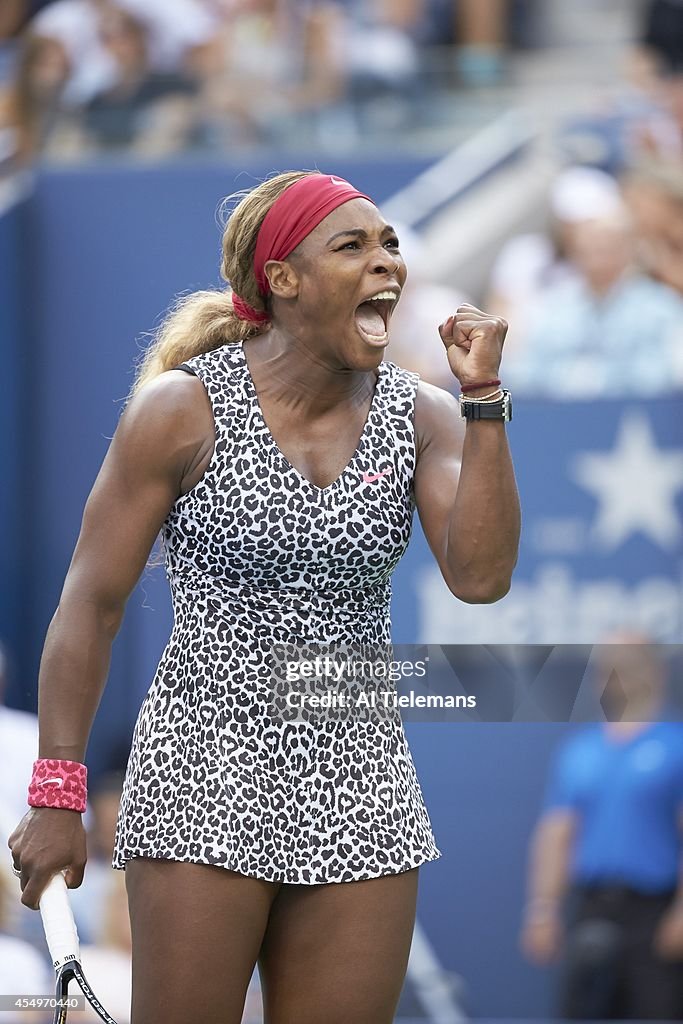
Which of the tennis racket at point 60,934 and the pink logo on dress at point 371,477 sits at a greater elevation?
the pink logo on dress at point 371,477

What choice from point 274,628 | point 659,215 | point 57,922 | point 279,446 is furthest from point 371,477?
point 659,215

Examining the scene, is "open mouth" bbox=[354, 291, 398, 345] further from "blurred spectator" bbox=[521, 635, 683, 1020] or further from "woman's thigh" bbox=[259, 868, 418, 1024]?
"blurred spectator" bbox=[521, 635, 683, 1020]

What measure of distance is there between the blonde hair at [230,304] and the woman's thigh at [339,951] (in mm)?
718

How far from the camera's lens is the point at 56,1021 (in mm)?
1929

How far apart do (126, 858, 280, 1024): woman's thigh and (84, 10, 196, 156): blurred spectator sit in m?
2.39

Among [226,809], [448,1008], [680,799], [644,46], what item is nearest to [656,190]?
[644,46]

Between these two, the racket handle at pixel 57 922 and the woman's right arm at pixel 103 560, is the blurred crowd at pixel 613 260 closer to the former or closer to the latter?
the woman's right arm at pixel 103 560

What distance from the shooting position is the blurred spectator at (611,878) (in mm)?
3482

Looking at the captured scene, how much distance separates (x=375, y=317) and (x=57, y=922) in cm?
85

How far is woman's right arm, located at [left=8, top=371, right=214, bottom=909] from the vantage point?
189 cm

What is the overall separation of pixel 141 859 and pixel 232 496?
1.52 ft

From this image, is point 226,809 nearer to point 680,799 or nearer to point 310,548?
point 310,548

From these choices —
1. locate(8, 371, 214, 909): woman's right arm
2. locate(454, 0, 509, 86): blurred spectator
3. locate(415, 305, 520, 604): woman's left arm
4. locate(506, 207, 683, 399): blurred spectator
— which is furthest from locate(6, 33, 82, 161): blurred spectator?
locate(415, 305, 520, 604): woman's left arm

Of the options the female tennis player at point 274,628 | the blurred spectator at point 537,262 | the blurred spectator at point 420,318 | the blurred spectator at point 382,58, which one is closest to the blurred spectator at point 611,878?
Answer: the blurred spectator at point 420,318
